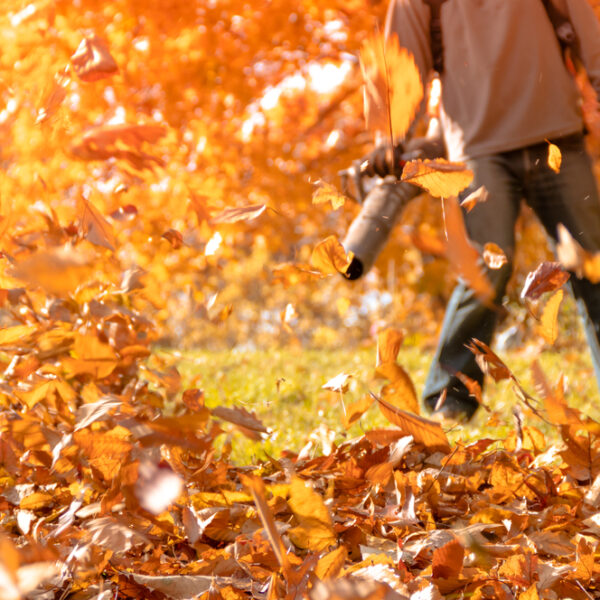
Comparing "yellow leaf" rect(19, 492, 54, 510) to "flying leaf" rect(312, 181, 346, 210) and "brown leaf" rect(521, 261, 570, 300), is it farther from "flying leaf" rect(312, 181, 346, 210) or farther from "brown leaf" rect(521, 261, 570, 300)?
"brown leaf" rect(521, 261, 570, 300)

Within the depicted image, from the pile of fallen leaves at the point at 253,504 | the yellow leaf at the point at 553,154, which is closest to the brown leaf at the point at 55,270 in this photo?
the pile of fallen leaves at the point at 253,504

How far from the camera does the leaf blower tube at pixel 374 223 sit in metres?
2.36

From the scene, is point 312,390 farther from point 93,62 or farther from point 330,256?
point 93,62

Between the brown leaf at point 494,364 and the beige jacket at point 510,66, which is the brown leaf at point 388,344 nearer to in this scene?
the brown leaf at point 494,364

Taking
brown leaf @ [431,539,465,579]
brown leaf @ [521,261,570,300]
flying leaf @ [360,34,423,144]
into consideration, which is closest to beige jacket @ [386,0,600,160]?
brown leaf @ [521,261,570,300]

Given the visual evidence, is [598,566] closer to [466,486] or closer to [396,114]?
[466,486]

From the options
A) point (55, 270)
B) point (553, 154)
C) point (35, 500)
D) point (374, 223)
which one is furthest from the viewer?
point (374, 223)

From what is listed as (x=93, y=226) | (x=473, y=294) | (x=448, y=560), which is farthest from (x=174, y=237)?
(x=473, y=294)

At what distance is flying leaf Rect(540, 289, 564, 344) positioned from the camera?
1274 millimetres

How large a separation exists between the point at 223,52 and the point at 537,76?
4.25 metres

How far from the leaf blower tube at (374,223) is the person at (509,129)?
0.26 m

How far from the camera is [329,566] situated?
0.98 meters

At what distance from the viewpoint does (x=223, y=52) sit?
242 inches

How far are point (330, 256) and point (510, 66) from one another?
1.59m
